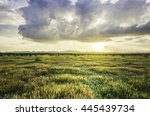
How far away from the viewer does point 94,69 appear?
23.5 meters

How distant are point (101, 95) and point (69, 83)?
2.26m

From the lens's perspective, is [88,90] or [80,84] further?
[80,84]

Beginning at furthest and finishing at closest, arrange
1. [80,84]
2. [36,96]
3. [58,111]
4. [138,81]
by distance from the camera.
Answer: [138,81] → [80,84] → [36,96] → [58,111]

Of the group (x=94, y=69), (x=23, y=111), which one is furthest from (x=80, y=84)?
(x=94, y=69)

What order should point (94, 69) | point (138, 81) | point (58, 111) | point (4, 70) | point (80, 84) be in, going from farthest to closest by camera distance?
point (94, 69) → point (4, 70) → point (138, 81) → point (80, 84) → point (58, 111)

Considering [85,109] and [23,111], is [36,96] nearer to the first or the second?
[23,111]

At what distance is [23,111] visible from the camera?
539 inches

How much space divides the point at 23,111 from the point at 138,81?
6999 millimetres

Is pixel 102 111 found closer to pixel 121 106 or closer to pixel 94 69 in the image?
pixel 121 106

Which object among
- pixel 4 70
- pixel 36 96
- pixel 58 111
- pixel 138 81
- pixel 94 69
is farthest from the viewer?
pixel 94 69

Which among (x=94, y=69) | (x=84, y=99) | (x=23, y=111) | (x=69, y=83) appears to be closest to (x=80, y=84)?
(x=69, y=83)

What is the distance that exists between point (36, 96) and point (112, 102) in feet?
10.2

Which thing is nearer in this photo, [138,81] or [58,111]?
[58,111]

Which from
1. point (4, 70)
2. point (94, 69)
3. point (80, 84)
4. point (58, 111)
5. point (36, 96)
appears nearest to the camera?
point (58, 111)
